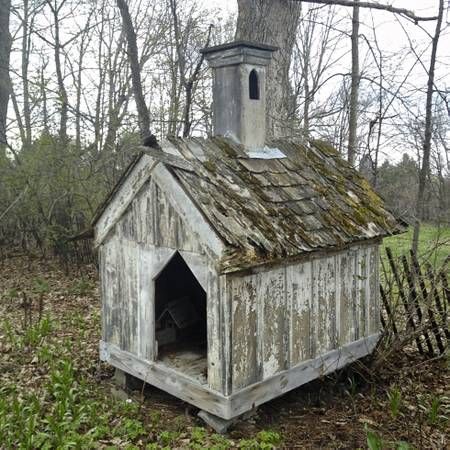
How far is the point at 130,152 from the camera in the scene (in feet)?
41.1

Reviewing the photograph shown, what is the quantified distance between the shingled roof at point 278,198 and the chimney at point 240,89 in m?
0.20

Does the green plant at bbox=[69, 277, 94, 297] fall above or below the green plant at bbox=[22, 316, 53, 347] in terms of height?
above

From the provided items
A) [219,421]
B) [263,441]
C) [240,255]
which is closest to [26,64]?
[240,255]

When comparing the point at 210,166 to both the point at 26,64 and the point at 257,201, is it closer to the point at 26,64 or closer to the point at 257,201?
the point at 257,201

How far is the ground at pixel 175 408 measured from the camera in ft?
14.9

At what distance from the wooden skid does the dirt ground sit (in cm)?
23

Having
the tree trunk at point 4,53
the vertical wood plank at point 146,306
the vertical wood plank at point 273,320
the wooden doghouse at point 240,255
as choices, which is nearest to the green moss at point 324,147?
the wooden doghouse at point 240,255

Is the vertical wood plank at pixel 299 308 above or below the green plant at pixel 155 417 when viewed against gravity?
above

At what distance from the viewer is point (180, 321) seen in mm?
6203

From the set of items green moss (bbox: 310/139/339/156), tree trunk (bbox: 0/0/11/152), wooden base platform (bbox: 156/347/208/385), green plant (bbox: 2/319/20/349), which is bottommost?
green plant (bbox: 2/319/20/349)

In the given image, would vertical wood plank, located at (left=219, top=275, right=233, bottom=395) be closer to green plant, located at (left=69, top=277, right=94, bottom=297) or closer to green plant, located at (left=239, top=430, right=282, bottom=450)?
green plant, located at (left=239, top=430, right=282, bottom=450)

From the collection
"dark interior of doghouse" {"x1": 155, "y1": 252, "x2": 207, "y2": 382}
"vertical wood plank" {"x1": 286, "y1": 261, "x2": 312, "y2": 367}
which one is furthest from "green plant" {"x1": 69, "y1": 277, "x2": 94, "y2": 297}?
"vertical wood plank" {"x1": 286, "y1": 261, "x2": 312, "y2": 367}

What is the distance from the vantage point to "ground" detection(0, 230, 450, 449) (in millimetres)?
4527

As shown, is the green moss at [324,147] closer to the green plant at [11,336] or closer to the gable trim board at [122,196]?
the gable trim board at [122,196]
